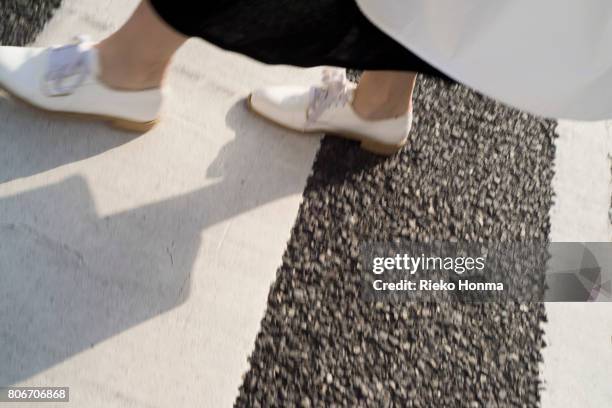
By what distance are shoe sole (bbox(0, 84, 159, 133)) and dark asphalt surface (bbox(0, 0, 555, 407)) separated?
195mm

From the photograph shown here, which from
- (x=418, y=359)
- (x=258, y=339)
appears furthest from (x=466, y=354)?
(x=258, y=339)

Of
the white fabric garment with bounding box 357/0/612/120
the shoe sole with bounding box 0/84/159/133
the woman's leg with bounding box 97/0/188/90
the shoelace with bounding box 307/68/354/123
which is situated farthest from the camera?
the shoelace with bounding box 307/68/354/123

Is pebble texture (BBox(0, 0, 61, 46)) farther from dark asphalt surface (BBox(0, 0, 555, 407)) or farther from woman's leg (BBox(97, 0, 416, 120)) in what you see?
woman's leg (BBox(97, 0, 416, 120))

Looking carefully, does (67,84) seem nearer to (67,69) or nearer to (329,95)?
(67,69)

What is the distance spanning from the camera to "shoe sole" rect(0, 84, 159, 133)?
106 cm

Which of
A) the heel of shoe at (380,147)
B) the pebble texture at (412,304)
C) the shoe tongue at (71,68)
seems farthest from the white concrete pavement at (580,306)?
the shoe tongue at (71,68)

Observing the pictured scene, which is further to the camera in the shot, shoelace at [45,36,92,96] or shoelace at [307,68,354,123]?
shoelace at [307,68,354,123]

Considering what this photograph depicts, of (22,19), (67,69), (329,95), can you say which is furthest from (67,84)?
(329,95)

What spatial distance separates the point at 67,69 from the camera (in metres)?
1.01

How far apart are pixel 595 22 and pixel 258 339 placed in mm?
759

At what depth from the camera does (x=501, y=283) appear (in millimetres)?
1149

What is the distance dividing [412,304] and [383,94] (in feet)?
1.47

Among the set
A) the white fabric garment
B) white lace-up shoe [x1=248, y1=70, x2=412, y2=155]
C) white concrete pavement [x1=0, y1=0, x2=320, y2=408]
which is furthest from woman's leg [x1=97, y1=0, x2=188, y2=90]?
the white fabric garment

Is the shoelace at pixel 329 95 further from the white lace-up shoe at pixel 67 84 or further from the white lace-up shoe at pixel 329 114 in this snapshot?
the white lace-up shoe at pixel 67 84
